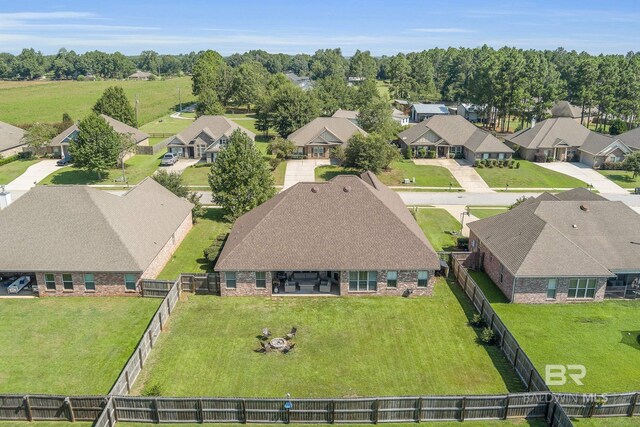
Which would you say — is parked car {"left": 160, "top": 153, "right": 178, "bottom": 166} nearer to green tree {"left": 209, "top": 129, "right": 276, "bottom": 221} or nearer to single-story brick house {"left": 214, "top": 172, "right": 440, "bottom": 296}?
green tree {"left": 209, "top": 129, "right": 276, "bottom": 221}

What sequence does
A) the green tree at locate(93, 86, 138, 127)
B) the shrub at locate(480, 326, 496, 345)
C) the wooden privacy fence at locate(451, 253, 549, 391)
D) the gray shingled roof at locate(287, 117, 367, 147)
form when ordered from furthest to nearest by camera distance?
the green tree at locate(93, 86, 138, 127) → the gray shingled roof at locate(287, 117, 367, 147) → the shrub at locate(480, 326, 496, 345) → the wooden privacy fence at locate(451, 253, 549, 391)

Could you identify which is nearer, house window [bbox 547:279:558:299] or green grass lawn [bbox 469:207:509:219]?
house window [bbox 547:279:558:299]

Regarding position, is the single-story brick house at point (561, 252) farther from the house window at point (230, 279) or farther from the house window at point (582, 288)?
the house window at point (230, 279)

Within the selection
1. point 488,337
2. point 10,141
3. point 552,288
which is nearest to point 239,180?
point 488,337

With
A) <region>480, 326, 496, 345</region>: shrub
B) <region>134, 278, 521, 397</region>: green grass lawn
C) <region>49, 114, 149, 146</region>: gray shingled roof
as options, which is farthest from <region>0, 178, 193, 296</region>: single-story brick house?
<region>49, 114, 149, 146</region>: gray shingled roof

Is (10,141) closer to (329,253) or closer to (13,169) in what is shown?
(13,169)

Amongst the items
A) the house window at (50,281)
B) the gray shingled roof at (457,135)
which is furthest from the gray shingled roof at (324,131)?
the house window at (50,281)
